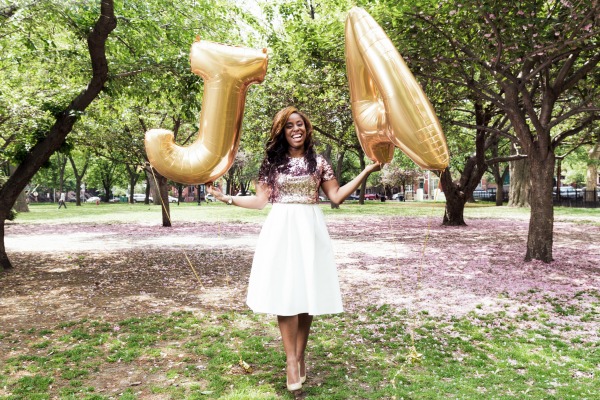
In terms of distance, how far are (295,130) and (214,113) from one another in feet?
2.21

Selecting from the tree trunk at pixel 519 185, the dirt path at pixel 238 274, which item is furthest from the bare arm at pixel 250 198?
the tree trunk at pixel 519 185

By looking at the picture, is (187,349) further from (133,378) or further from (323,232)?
(323,232)

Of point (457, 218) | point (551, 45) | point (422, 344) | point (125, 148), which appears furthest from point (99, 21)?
point (457, 218)

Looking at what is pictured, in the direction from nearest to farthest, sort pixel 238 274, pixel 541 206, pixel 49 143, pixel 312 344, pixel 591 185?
pixel 312 344 < pixel 49 143 < pixel 238 274 < pixel 541 206 < pixel 591 185

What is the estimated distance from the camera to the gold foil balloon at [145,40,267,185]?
3.74m

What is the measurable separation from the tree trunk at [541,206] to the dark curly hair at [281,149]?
8.04 metres

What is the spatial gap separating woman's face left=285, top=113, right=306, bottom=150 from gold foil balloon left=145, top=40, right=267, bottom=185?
41cm

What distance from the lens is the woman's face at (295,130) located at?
3.93 m

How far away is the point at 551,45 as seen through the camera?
322 inches

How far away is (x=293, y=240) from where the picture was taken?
3.79 meters

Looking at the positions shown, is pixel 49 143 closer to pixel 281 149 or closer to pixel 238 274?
pixel 238 274

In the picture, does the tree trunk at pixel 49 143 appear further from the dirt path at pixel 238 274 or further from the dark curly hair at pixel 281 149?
the dark curly hair at pixel 281 149

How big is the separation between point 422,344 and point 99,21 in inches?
288

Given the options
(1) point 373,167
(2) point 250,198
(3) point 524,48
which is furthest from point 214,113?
(3) point 524,48
